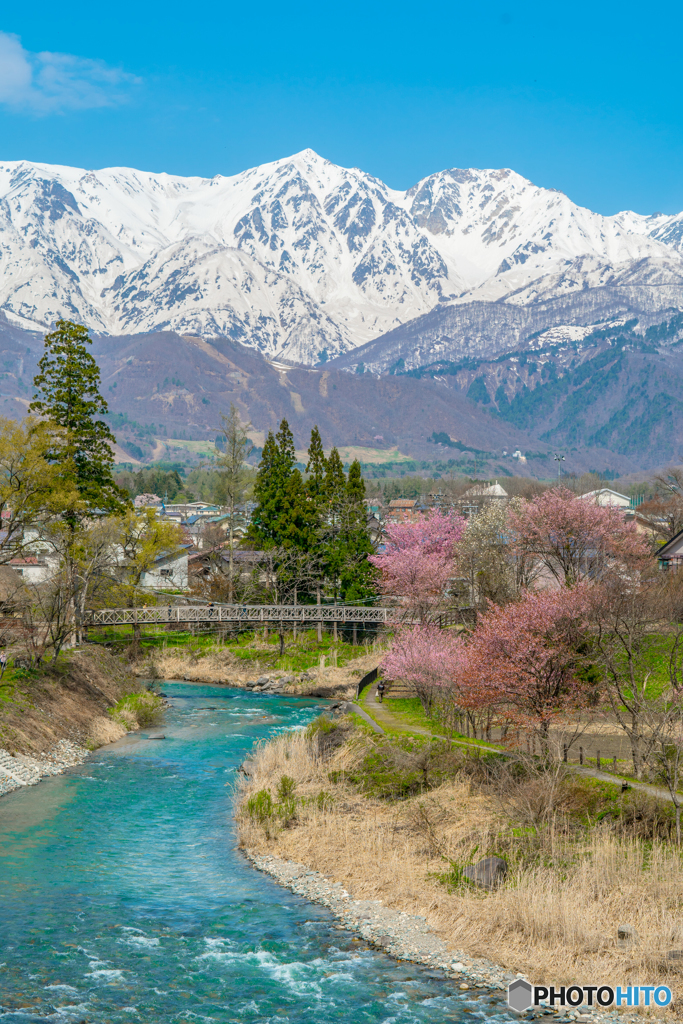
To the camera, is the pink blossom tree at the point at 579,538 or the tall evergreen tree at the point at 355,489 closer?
the pink blossom tree at the point at 579,538

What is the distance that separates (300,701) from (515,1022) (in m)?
36.8

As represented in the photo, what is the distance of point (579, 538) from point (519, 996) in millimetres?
34718

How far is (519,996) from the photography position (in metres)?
17.6

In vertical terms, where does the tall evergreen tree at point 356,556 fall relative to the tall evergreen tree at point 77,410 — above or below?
below

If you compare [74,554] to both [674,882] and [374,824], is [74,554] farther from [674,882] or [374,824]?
[674,882]

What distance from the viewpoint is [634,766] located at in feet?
90.0

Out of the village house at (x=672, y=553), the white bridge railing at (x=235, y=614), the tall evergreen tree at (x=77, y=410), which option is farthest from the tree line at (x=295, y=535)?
the village house at (x=672, y=553)

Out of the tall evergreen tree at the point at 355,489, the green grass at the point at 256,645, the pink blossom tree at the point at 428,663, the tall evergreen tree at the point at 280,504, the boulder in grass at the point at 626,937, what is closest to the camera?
the boulder in grass at the point at 626,937

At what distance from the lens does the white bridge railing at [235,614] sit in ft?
188

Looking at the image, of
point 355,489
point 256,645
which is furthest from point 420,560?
point 256,645

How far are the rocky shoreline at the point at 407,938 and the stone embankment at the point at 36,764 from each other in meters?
11.3

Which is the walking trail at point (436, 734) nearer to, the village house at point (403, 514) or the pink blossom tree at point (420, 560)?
the pink blossom tree at point (420, 560)

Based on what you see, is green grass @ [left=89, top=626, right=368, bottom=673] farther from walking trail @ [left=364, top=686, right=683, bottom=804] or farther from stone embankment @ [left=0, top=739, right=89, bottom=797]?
stone embankment @ [left=0, top=739, right=89, bottom=797]

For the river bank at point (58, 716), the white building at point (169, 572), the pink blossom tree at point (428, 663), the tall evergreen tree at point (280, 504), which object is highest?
the tall evergreen tree at point (280, 504)
